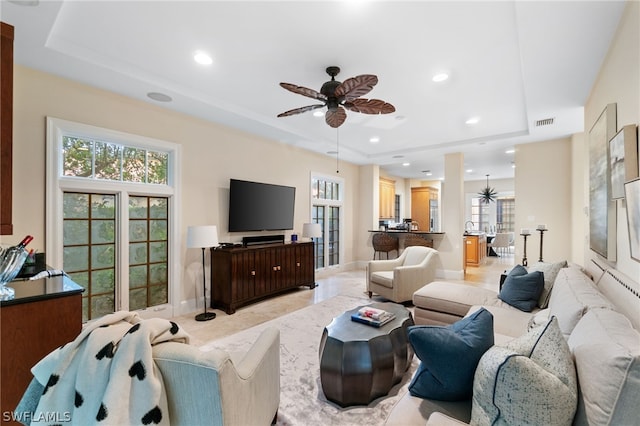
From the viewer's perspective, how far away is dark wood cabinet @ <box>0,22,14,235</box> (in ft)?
5.67

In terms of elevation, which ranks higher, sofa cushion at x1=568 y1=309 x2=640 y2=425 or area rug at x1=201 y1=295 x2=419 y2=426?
sofa cushion at x1=568 y1=309 x2=640 y2=425

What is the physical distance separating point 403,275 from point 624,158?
284 centimetres

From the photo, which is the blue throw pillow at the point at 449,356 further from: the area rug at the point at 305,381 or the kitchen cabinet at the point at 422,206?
the kitchen cabinet at the point at 422,206

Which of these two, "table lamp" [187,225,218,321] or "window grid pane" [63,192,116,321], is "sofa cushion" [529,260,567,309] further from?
"window grid pane" [63,192,116,321]

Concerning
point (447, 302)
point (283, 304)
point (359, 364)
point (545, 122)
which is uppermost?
point (545, 122)

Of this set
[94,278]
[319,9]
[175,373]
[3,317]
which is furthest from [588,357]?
[94,278]

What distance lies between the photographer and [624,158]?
1778 millimetres

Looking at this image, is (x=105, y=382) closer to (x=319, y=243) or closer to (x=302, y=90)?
(x=302, y=90)

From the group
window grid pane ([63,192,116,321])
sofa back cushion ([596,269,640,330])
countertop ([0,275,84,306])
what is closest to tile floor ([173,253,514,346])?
window grid pane ([63,192,116,321])

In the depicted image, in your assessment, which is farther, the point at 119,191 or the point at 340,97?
the point at 119,191

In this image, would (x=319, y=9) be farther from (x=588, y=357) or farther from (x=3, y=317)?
(x=3, y=317)

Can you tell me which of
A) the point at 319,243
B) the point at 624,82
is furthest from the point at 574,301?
the point at 319,243

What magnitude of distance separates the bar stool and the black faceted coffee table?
4.74 meters

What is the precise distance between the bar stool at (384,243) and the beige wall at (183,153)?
194 cm
